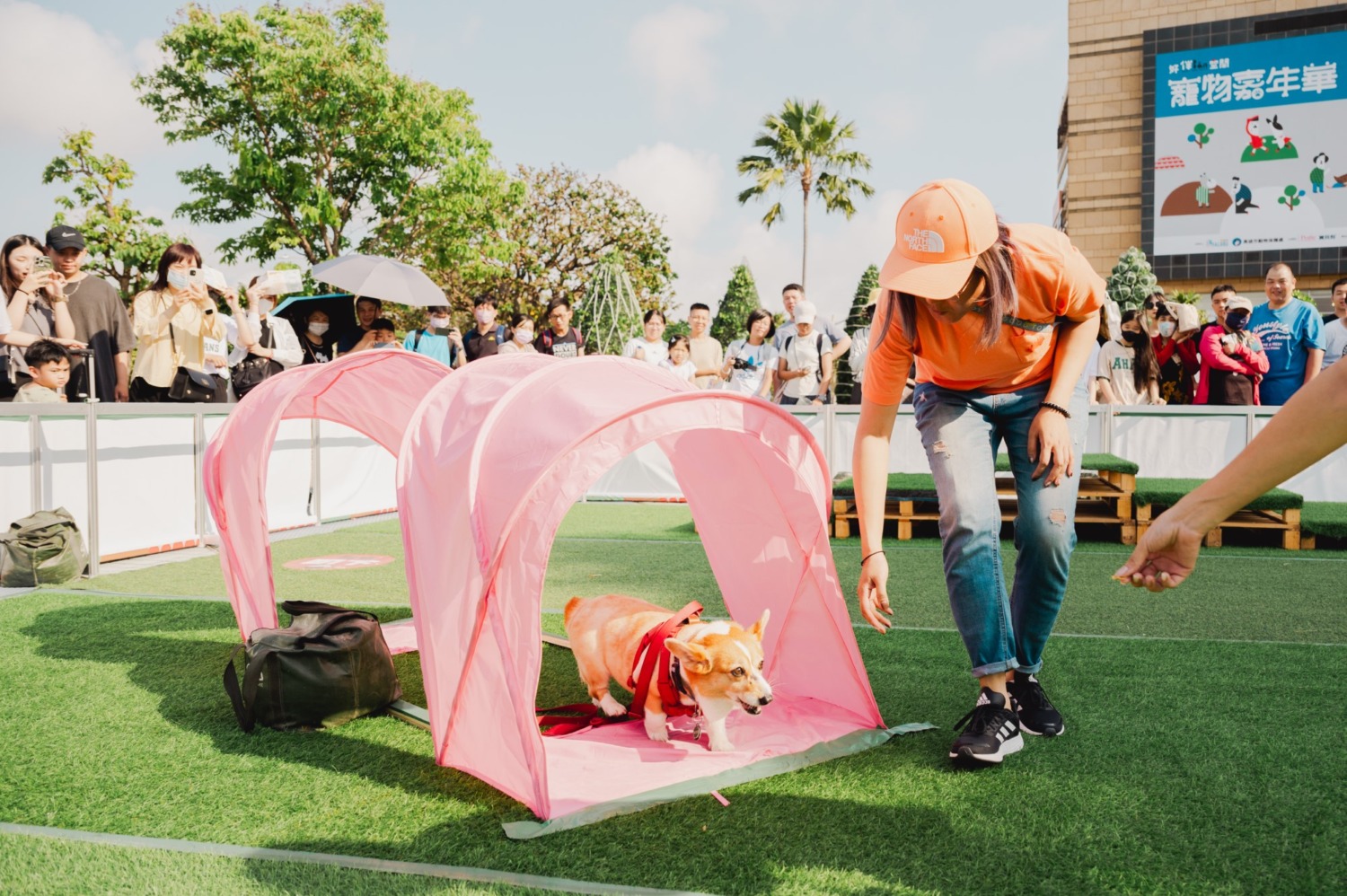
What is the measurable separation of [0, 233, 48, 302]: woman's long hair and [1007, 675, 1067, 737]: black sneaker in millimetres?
7206

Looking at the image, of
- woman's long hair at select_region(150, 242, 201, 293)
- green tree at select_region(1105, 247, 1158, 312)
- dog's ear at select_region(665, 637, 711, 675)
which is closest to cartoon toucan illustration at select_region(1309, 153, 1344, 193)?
green tree at select_region(1105, 247, 1158, 312)

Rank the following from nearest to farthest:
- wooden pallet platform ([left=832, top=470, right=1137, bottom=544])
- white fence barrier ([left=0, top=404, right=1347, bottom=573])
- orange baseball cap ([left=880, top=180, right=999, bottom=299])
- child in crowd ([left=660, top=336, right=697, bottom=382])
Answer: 1. orange baseball cap ([left=880, top=180, right=999, bottom=299])
2. white fence barrier ([left=0, top=404, right=1347, bottom=573])
3. wooden pallet platform ([left=832, top=470, right=1137, bottom=544])
4. child in crowd ([left=660, top=336, right=697, bottom=382])

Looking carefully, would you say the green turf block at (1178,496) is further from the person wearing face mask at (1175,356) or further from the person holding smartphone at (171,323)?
the person holding smartphone at (171,323)

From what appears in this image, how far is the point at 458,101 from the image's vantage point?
2738cm

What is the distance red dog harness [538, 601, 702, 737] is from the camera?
3121 millimetres

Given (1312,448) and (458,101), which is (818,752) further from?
(458,101)

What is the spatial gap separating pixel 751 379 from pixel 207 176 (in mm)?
19500

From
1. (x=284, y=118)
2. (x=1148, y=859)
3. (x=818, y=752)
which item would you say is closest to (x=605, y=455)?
(x=818, y=752)

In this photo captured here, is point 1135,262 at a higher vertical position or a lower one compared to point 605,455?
higher

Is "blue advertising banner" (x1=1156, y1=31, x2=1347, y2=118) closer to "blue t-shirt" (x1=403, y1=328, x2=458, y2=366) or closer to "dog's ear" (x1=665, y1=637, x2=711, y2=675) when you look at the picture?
"blue t-shirt" (x1=403, y1=328, x2=458, y2=366)

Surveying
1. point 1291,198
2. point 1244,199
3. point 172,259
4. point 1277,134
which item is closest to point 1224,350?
point 172,259

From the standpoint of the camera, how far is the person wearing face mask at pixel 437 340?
1010cm

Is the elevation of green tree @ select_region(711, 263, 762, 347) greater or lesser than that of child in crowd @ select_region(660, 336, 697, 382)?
greater

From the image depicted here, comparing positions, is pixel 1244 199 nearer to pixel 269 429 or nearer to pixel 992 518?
pixel 992 518
